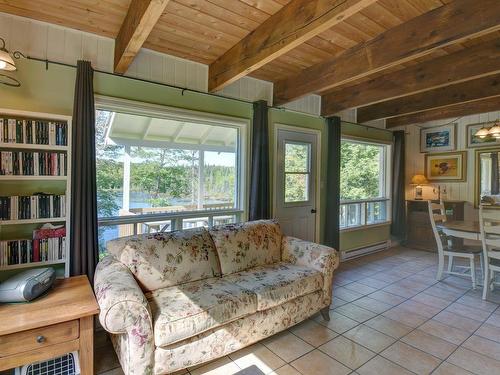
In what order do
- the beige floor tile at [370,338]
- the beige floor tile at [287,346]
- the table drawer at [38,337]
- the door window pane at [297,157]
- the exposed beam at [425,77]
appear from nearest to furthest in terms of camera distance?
the table drawer at [38,337]
the beige floor tile at [287,346]
the beige floor tile at [370,338]
the exposed beam at [425,77]
the door window pane at [297,157]

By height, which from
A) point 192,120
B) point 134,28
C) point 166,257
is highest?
point 134,28

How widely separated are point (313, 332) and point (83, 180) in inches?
90.2

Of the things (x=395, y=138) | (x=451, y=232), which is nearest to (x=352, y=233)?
(x=451, y=232)

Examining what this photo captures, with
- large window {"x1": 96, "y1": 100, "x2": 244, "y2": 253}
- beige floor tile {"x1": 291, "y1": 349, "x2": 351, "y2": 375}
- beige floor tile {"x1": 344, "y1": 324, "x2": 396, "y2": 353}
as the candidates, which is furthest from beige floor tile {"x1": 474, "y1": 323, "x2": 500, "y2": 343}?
large window {"x1": 96, "y1": 100, "x2": 244, "y2": 253}

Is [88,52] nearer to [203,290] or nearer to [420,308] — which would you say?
[203,290]

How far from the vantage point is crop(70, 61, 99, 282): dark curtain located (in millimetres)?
2268

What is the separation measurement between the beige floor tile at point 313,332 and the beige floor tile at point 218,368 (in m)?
0.65

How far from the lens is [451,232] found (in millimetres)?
3395

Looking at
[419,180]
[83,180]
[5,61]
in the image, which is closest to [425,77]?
[419,180]

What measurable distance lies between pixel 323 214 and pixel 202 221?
1975mm

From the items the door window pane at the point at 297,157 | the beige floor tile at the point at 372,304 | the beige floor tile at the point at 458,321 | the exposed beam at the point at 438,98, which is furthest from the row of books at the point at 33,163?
the exposed beam at the point at 438,98

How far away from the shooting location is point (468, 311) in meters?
2.84

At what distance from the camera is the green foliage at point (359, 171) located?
4.85 metres

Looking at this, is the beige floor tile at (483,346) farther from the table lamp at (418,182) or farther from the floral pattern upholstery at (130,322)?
the table lamp at (418,182)
